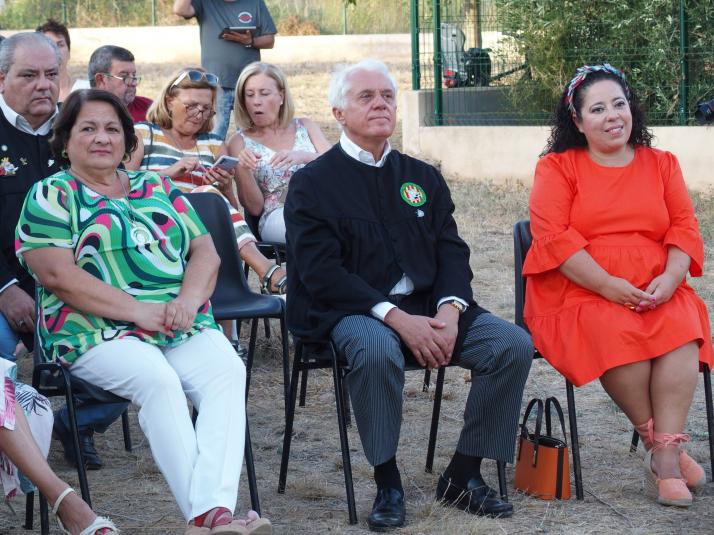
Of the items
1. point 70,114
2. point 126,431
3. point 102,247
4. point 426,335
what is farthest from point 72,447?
point 426,335

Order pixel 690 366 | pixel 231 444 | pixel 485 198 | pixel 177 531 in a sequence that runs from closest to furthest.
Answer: pixel 231 444 < pixel 177 531 < pixel 690 366 < pixel 485 198

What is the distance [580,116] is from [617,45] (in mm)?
7092

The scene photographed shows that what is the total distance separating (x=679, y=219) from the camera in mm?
4516

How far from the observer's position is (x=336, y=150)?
4.39 meters

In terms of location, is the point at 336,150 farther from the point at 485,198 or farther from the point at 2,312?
the point at 485,198

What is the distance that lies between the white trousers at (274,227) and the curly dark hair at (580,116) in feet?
5.66

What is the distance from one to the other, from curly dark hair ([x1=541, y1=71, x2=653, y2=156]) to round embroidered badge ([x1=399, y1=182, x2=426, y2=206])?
2.17 feet

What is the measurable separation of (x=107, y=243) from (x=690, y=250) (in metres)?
2.25

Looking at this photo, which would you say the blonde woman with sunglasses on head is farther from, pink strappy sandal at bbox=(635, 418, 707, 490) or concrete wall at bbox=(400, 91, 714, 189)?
concrete wall at bbox=(400, 91, 714, 189)

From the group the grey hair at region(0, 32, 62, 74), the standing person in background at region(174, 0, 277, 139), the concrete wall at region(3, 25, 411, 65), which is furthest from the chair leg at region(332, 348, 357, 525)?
the concrete wall at region(3, 25, 411, 65)

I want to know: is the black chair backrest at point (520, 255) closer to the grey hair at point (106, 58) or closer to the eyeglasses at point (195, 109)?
the eyeglasses at point (195, 109)

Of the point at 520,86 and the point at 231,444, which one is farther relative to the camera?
the point at 520,86

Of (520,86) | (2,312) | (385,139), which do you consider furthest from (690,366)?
(520,86)

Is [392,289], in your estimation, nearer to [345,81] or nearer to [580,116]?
[345,81]
